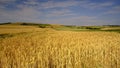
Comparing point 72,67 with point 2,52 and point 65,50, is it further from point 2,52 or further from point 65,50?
point 2,52

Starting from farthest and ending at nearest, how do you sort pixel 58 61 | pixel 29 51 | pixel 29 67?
pixel 29 51, pixel 58 61, pixel 29 67

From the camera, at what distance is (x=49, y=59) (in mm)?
6617

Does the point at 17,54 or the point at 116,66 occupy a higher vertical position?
the point at 17,54

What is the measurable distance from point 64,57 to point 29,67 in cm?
155

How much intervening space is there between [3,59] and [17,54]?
663mm

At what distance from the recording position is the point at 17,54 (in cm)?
647

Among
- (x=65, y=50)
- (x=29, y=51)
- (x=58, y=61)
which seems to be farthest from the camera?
(x=65, y=50)

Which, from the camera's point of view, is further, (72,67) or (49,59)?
(49,59)

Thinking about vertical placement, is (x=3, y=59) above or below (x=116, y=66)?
above

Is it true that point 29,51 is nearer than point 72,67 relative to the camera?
No

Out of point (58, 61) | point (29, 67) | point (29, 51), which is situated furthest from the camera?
point (29, 51)

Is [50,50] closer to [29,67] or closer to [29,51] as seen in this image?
[29,51]

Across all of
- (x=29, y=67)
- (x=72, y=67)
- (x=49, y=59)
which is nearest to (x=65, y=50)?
(x=49, y=59)

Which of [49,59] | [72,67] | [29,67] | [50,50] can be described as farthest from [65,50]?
[29,67]
